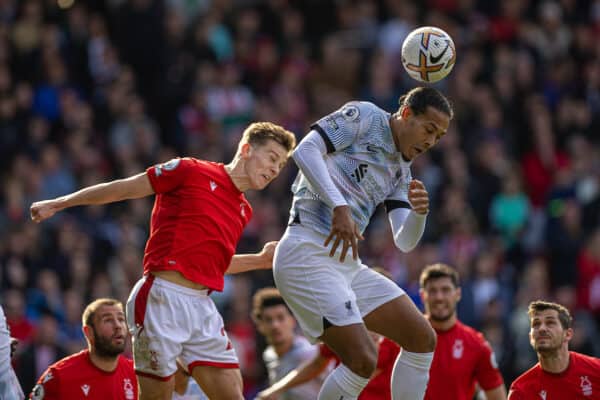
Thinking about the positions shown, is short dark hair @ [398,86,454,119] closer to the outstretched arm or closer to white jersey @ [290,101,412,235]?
white jersey @ [290,101,412,235]

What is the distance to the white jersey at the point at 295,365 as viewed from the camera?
10703mm

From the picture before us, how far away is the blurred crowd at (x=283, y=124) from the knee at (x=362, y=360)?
6007mm

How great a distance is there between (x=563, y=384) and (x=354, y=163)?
238cm

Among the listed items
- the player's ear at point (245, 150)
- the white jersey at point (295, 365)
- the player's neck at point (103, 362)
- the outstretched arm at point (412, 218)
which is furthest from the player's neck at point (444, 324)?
the player's neck at point (103, 362)

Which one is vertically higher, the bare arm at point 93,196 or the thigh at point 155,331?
the bare arm at point 93,196

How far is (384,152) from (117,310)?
2535 millimetres

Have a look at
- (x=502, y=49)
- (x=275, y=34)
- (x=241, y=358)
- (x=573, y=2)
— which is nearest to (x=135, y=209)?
(x=241, y=358)

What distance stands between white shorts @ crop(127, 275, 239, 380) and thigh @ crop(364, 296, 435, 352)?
1017mm

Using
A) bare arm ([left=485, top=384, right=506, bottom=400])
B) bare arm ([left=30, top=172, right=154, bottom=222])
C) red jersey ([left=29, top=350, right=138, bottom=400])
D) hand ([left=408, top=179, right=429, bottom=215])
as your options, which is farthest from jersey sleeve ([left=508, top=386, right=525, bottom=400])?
bare arm ([left=30, top=172, right=154, bottom=222])

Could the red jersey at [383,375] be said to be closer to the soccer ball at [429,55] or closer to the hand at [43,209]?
the soccer ball at [429,55]

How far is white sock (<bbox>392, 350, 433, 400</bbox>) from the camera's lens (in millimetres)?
7977

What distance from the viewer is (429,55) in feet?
27.2

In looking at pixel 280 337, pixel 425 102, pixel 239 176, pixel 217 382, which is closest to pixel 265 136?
pixel 239 176

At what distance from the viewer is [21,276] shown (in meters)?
14.4
